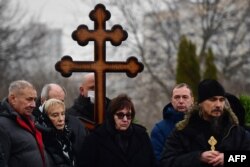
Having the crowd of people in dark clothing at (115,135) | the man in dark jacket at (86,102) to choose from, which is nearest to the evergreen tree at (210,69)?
the man in dark jacket at (86,102)

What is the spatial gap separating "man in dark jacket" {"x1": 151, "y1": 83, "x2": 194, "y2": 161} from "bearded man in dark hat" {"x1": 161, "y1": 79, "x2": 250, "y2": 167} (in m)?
0.79

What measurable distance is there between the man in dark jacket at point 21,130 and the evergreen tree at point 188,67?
775 inches

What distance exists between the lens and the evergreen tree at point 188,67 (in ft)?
92.4

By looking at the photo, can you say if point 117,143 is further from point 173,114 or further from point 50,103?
point 173,114

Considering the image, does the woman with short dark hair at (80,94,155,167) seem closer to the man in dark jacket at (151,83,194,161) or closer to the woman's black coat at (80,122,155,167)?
the woman's black coat at (80,122,155,167)

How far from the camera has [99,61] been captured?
9.10 m

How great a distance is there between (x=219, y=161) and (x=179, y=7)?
35951 millimetres

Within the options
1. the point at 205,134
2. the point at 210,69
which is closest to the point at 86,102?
the point at 205,134

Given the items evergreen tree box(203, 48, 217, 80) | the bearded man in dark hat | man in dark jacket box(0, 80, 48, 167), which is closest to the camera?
man in dark jacket box(0, 80, 48, 167)

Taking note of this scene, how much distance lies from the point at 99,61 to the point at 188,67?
2029 centimetres

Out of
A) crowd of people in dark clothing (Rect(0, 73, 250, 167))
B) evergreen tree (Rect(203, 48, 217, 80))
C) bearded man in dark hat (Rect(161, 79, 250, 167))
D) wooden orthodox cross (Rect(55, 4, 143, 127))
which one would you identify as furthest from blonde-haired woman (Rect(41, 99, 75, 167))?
evergreen tree (Rect(203, 48, 217, 80))

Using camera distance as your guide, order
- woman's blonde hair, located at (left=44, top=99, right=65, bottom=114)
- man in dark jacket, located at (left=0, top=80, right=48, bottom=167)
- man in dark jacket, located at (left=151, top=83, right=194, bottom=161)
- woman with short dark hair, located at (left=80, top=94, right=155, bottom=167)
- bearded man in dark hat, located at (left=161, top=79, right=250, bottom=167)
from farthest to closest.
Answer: man in dark jacket, located at (left=151, top=83, right=194, bottom=161) → woman's blonde hair, located at (left=44, top=99, right=65, bottom=114) → woman with short dark hair, located at (left=80, top=94, right=155, bottom=167) → bearded man in dark hat, located at (left=161, top=79, right=250, bottom=167) → man in dark jacket, located at (left=0, top=80, right=48, bottom=167)

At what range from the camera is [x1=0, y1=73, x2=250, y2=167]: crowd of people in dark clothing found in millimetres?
7711

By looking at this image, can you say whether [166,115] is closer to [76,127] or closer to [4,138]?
[76,127]
